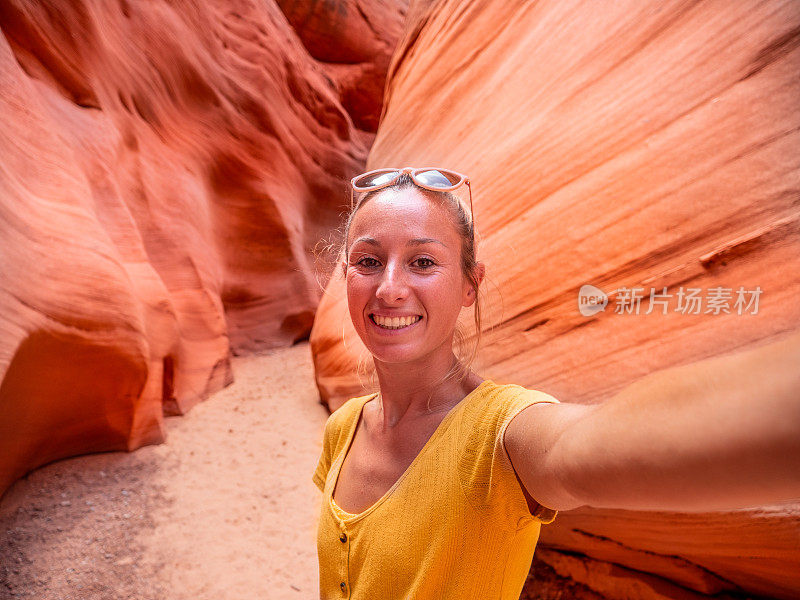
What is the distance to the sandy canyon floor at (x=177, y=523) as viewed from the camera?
1984 millimetres

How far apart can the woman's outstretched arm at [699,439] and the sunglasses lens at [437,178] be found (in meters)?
0.70

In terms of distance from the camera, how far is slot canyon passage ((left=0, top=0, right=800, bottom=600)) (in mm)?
1404

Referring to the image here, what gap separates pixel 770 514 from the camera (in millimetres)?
1296

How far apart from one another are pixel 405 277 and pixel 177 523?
6.84 ft

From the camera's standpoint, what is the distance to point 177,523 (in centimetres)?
237

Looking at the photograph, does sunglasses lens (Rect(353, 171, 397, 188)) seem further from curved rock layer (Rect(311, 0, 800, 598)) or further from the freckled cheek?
curved rock layer (Rect(311, 0, 800, 598))

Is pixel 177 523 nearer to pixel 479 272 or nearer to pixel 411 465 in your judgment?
pixel 411 465

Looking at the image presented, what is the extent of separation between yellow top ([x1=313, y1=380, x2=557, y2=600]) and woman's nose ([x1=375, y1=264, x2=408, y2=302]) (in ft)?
0.78

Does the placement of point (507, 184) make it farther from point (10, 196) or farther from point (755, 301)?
point (10, 196)

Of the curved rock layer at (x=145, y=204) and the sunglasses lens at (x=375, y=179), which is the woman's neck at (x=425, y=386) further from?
the curved rock layer at (x=145, y=204)

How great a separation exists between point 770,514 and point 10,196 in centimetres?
294

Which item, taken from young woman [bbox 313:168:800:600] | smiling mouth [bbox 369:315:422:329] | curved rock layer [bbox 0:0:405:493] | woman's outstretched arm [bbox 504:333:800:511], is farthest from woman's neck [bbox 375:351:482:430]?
curved rock layer [bbox 0:0:405:493]

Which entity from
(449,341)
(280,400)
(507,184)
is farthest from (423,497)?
(280,400)

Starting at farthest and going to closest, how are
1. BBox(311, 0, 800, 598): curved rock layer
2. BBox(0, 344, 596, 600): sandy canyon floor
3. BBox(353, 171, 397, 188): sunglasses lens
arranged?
BBox(0, 344, 596, 600): sandy canyon floor, BBox(311, 0, 800, 598): curved rock layer, BBox(353, 171, 397, 188): sunglasses lens
